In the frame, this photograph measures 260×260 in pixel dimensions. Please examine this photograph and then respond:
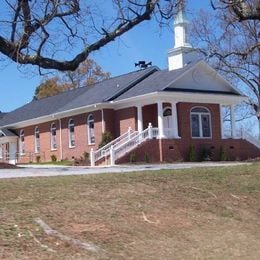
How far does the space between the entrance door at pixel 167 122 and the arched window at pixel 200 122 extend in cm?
146

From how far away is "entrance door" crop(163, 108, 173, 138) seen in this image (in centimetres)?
3712

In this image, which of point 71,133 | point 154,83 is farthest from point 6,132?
point 154,83

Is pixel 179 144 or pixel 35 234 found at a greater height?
pixel 179 144

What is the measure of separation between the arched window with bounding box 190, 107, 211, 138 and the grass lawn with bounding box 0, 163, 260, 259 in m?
23.1

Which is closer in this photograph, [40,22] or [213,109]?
[40,22]

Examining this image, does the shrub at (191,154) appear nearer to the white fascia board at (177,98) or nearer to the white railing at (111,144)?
the white fascia board at (177,98)

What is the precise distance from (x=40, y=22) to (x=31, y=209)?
551 centimetres

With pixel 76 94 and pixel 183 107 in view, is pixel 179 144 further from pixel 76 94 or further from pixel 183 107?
pixel 76 94

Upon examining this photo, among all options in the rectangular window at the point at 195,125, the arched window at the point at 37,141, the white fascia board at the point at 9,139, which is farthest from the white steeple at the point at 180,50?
the white fascia board at the point at 9,139

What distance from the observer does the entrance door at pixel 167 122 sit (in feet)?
122

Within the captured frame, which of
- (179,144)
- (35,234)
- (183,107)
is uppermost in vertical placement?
(183,107)

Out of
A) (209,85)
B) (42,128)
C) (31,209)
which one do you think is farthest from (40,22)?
(42,128)

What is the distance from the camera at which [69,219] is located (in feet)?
34.7

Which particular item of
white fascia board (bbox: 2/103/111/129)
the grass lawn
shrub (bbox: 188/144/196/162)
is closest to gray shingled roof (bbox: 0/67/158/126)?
white fascia board (bbox: 2/103/111/129)
